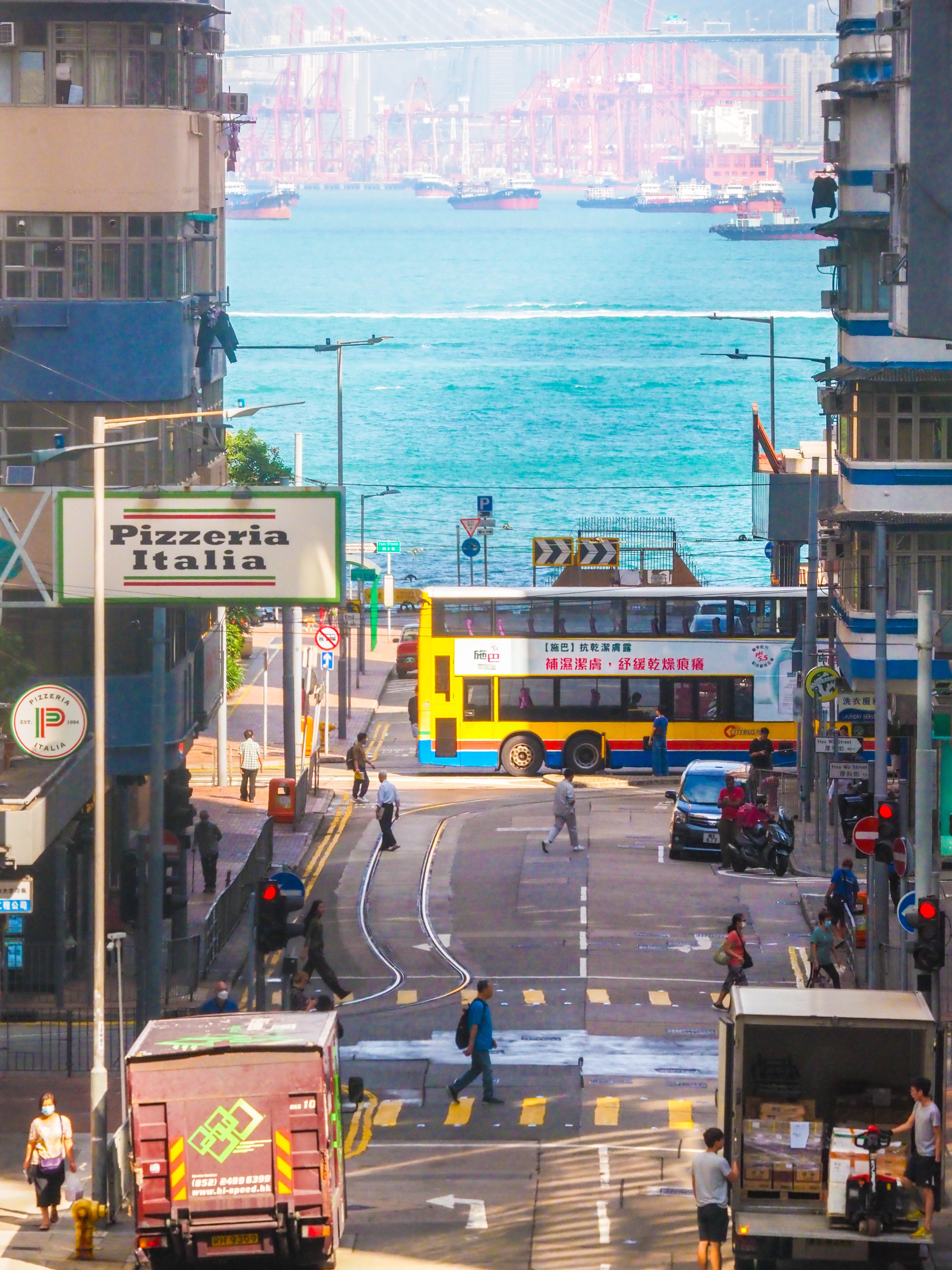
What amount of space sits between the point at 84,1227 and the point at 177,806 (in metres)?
20.5

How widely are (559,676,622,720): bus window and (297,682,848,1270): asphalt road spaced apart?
230cm

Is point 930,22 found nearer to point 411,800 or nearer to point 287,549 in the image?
point 287,549

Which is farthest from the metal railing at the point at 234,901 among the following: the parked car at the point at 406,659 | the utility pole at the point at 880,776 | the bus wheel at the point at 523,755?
the parked car at the point at 406,659

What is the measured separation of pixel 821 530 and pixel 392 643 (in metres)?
35.2

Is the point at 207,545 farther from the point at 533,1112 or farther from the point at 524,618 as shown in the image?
the point at 524,618

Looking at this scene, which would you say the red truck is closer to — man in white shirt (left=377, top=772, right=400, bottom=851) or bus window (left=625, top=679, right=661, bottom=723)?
man in white shirt (left=377, top=772, right=400, bottom=851)

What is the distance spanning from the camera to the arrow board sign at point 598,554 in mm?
52281

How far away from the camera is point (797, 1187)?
19.6 m

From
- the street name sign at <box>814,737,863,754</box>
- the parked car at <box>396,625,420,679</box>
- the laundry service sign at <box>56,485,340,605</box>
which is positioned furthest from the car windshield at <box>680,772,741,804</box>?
the parked car at <box>396,625,420,679</box>

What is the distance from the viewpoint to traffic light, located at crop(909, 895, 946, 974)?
24766 millimetres

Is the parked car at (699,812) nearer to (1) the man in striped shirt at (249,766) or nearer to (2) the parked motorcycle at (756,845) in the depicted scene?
(2) the parked motorcycle at (756,845)

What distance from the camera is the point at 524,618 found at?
49.7 meters

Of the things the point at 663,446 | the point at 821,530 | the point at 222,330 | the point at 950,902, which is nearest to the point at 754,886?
the point at 950,902

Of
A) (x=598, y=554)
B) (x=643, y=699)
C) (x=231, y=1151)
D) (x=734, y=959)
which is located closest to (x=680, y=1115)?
(x=734, y=959)
